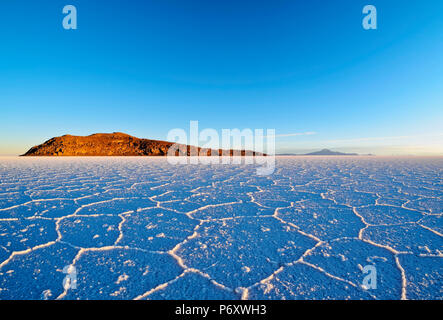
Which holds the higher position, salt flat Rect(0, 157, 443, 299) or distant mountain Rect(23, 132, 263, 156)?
distant mountain Rect(23, 132, 263, 156)

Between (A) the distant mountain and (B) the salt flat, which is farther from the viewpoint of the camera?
(A) the distant mountain

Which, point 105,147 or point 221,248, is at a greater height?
point 105,147

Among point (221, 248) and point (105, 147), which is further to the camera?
point (105, 147)

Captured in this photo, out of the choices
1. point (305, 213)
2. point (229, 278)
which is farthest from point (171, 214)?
point (305, 213)

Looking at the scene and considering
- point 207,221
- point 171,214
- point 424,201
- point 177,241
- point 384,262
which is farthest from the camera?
point 424,201
